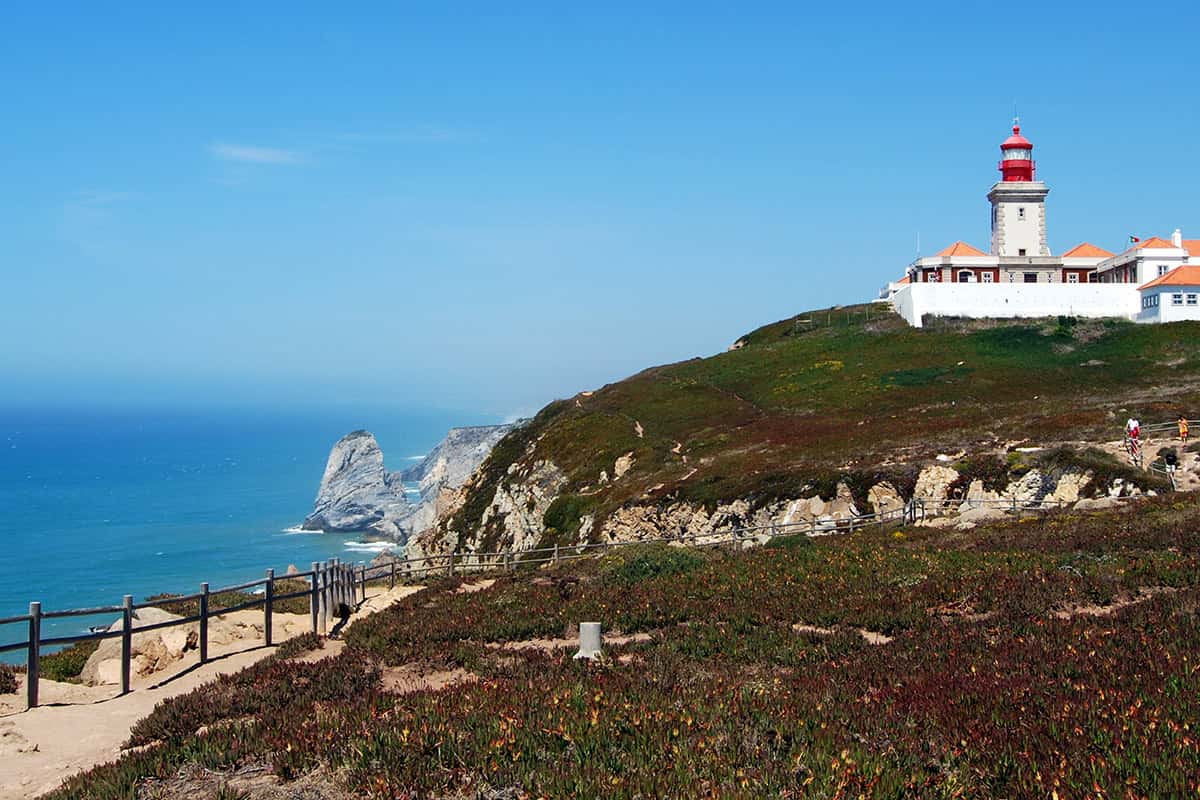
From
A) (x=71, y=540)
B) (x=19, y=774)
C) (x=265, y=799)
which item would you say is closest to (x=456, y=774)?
(x=265, y=799)

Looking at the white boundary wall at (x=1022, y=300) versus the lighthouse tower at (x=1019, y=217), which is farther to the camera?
the lighthouse tower at (x=1019, y=217)

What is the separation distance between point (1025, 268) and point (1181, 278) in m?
16.1

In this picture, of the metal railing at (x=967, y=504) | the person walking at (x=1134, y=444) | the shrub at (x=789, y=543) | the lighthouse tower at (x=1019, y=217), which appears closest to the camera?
the shrub at (x=789, y=543)

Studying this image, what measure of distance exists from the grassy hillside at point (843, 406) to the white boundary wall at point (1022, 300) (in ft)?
8.38

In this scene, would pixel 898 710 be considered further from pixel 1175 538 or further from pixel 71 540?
pixel 71 540

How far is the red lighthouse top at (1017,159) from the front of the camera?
104438mm

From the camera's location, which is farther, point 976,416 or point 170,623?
point 976,416

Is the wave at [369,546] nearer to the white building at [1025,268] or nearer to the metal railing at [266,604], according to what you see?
the white building at [1025,268]

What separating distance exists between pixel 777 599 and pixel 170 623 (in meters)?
10.4

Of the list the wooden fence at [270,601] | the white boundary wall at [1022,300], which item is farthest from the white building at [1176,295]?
the wooden fence at [270,601]

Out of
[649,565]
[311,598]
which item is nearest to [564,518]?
[649,565]

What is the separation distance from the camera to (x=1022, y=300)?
95312 mm

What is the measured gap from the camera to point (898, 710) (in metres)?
10.9

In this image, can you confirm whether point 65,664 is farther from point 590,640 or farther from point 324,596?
point 590,640
